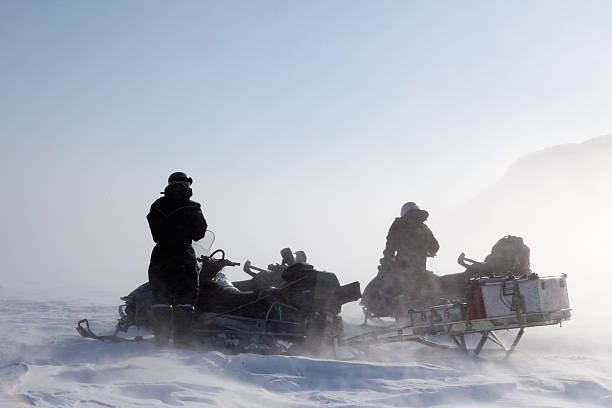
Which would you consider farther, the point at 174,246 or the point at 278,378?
the point at 174,246

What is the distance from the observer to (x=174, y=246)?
6.55 meters

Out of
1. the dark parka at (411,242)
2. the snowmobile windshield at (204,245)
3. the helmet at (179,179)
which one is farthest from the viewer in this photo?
the dark parka at (411,242)

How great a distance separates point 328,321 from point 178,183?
253 cm

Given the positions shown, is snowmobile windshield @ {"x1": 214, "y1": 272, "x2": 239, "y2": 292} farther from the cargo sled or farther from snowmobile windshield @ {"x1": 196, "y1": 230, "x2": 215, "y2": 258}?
the cargo sled

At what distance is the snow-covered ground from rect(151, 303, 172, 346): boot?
0.62ft

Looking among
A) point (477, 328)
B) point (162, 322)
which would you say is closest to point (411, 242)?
point (477, 328)

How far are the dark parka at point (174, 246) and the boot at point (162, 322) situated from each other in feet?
0.27

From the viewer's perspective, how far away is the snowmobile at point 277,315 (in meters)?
6.57

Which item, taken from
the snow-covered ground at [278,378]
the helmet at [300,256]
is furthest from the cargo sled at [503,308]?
the helmet at [300,256]

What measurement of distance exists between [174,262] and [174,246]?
0.20 meters

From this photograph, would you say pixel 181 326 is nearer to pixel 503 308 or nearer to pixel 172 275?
pixel 172 275

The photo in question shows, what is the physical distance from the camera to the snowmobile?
6570 millimetres

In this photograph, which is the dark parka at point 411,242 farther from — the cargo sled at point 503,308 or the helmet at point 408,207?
the cargo sled at point 503,308

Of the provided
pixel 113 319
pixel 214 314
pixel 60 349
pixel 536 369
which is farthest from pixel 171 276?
pixel 113 319
